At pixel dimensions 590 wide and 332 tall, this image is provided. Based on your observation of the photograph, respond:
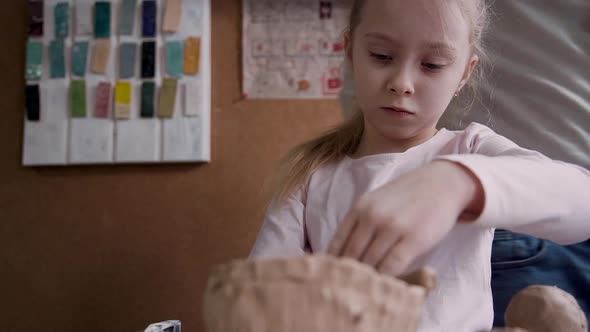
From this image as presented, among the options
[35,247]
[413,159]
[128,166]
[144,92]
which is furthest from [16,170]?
[413,159]

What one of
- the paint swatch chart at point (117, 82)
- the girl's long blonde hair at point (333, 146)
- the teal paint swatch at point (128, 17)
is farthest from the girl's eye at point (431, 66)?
the teal paint swatch at point (128, 17)

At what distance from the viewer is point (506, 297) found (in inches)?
39.3

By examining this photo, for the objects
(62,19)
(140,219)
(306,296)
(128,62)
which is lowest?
(140,219)

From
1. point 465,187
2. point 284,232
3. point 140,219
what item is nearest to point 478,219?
point 465,187

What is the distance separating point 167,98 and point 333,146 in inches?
43.9

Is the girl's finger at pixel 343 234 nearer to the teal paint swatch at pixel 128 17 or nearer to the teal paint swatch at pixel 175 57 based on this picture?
the teal paint swatch at pixel 175 57

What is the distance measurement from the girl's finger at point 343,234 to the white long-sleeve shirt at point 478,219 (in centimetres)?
12

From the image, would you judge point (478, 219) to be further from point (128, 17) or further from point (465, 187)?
point (128, 17)

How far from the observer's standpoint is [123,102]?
6.40ft

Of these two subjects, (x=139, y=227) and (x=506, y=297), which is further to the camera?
(x=139, y=227)

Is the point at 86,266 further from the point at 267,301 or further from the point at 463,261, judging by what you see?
the point at 267,301

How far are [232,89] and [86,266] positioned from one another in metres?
0.88

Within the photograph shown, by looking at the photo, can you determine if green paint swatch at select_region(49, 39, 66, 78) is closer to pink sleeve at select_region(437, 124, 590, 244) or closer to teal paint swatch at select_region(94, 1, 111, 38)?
teal paint swatch at select_region(94, 1, 111, 38)

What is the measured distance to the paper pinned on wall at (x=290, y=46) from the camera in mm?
1945
